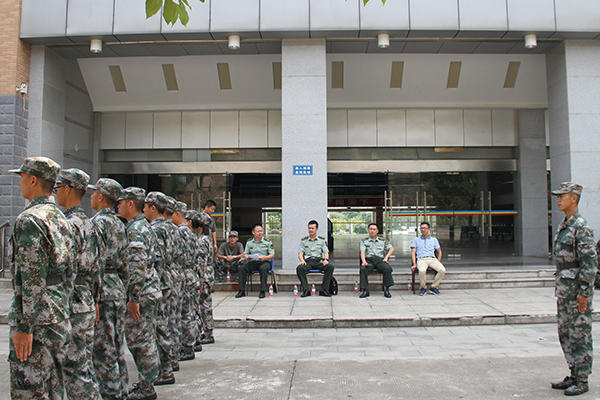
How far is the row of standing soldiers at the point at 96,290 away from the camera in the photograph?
8.45 feet

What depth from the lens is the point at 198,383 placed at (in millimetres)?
4180

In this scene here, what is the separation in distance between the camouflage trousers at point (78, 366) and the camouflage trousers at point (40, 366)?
0.20 metres

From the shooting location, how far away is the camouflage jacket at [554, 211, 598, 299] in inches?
156

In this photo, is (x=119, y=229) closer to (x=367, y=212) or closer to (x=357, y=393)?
(x=357, y=393)

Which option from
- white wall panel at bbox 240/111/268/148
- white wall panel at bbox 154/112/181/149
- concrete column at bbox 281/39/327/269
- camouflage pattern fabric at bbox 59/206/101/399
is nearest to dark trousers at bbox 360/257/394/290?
concrete column at bbox 281/39/327/269

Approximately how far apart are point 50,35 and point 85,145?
3493mm

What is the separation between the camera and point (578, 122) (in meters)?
10.5

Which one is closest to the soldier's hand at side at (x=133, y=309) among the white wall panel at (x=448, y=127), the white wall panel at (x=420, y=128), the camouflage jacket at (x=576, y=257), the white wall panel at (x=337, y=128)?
the camouflage jacket at (x=576, y=257)

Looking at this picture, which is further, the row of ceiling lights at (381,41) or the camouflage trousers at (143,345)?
the row of ceiling lights at (381,41)

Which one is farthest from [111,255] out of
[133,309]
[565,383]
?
A: [565,383]

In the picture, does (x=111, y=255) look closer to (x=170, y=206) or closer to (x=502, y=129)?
(x=170, y=206)

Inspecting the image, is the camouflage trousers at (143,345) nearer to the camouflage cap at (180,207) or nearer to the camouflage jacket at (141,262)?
the camouflage jacket at (141,262)

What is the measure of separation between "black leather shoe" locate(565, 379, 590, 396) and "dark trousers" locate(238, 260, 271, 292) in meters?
5.85

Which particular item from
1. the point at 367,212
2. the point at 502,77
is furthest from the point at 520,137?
the point at 367,212
